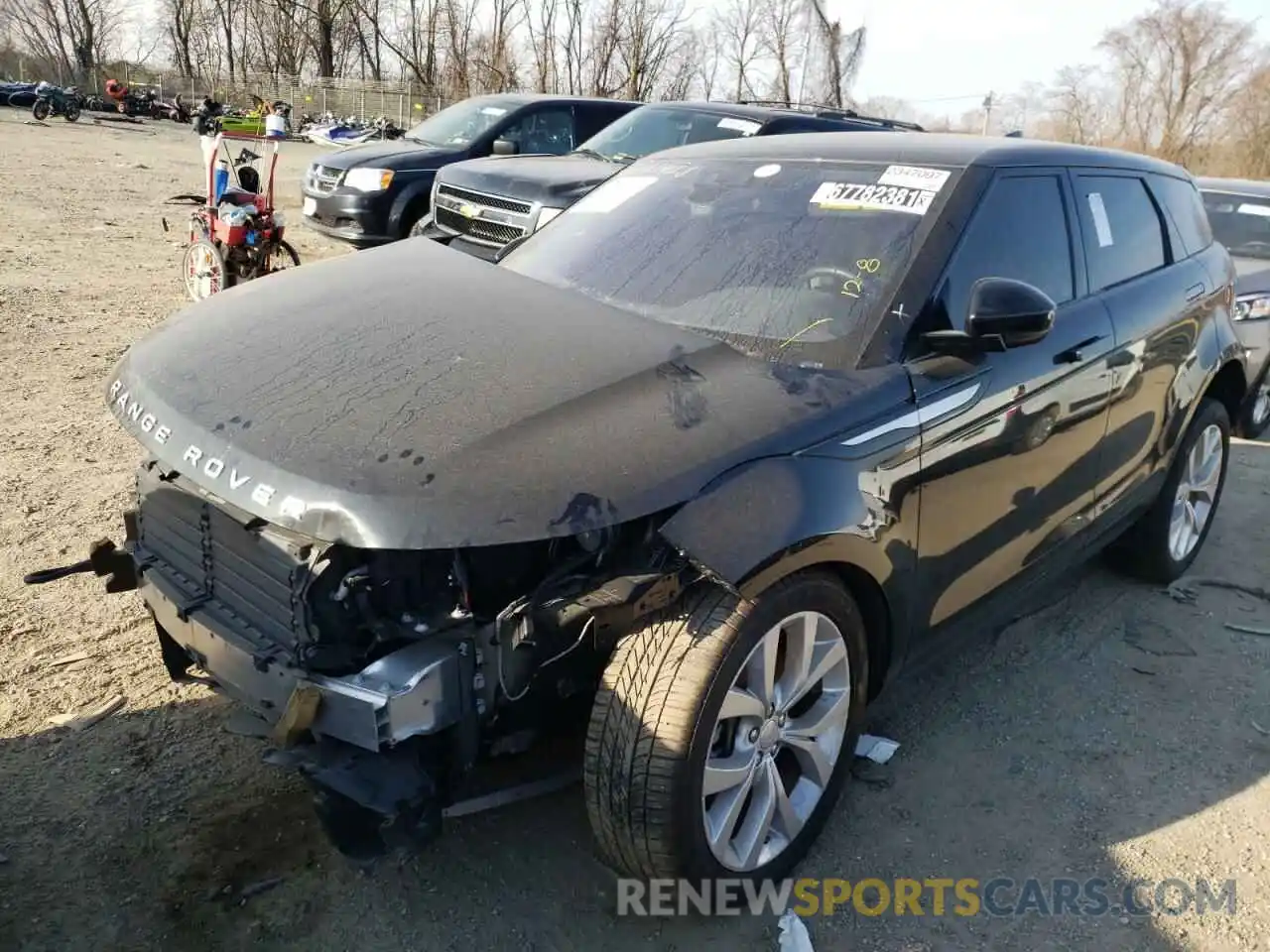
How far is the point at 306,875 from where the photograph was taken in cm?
261

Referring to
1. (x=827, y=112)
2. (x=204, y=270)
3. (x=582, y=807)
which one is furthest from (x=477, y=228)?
(x=582, y=807)

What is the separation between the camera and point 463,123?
11086mm

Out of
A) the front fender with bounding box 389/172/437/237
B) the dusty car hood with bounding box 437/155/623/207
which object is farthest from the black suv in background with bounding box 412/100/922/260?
the front fender with bounding box 389/172/437/237

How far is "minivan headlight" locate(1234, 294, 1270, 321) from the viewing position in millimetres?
7156

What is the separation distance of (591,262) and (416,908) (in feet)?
6.78

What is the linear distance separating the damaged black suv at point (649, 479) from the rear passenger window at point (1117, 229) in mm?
120

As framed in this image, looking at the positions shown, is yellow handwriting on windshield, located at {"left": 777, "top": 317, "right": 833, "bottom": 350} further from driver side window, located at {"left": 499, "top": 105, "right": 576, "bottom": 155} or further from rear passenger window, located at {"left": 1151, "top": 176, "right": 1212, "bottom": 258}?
driver side window, located at {"left": 499, "top": 105, "right": 576, "bottom": 155}

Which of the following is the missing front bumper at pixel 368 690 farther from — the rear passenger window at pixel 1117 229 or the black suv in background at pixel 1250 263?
the black suv in background at pixel 1250 263

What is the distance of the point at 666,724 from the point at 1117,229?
286 cm

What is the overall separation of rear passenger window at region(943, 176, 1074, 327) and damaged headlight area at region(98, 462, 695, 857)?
4.52 ft

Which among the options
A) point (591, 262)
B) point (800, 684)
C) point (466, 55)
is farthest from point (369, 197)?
point (466, 55)

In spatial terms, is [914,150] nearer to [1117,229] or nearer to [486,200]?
[1117,229]

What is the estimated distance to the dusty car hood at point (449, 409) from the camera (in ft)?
→ 6.93

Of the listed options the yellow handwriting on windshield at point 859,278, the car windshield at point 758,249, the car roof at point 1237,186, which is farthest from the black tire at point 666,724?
the car roof at point 1237,186
